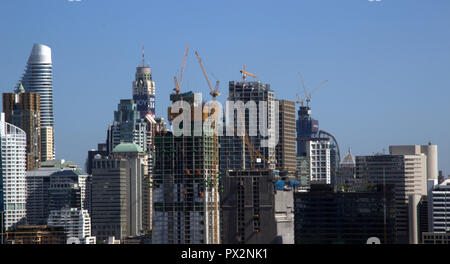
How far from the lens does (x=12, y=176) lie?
6444cm

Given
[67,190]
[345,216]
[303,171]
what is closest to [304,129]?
[303,171]

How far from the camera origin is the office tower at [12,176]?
59781 millimetres

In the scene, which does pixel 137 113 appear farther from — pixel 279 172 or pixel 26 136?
pixel 279 172

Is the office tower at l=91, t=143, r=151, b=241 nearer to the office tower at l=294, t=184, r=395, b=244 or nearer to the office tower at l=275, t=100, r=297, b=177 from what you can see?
the office tower at l=275, t=100, r=297, b=177

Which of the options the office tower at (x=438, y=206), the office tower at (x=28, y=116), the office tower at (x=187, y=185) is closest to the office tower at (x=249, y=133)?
the office tower at (x=187, y=185)

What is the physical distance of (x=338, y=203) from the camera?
49.5 meters

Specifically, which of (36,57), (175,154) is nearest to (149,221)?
(175,154)

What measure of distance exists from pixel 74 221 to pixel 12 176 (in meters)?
7.87

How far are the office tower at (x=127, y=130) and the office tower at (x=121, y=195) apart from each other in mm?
3702

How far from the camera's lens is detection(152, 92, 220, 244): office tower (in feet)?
173

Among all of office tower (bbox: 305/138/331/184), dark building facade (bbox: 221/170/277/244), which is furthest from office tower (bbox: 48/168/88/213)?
office tower (bbox: 305/138/331/184)

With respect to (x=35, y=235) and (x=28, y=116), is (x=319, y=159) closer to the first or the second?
(x=28, y=116)

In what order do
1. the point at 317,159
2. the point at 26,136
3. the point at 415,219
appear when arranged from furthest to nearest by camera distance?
1. the point at 26,136
2. the point at 317,159
3. the point at 415,219
